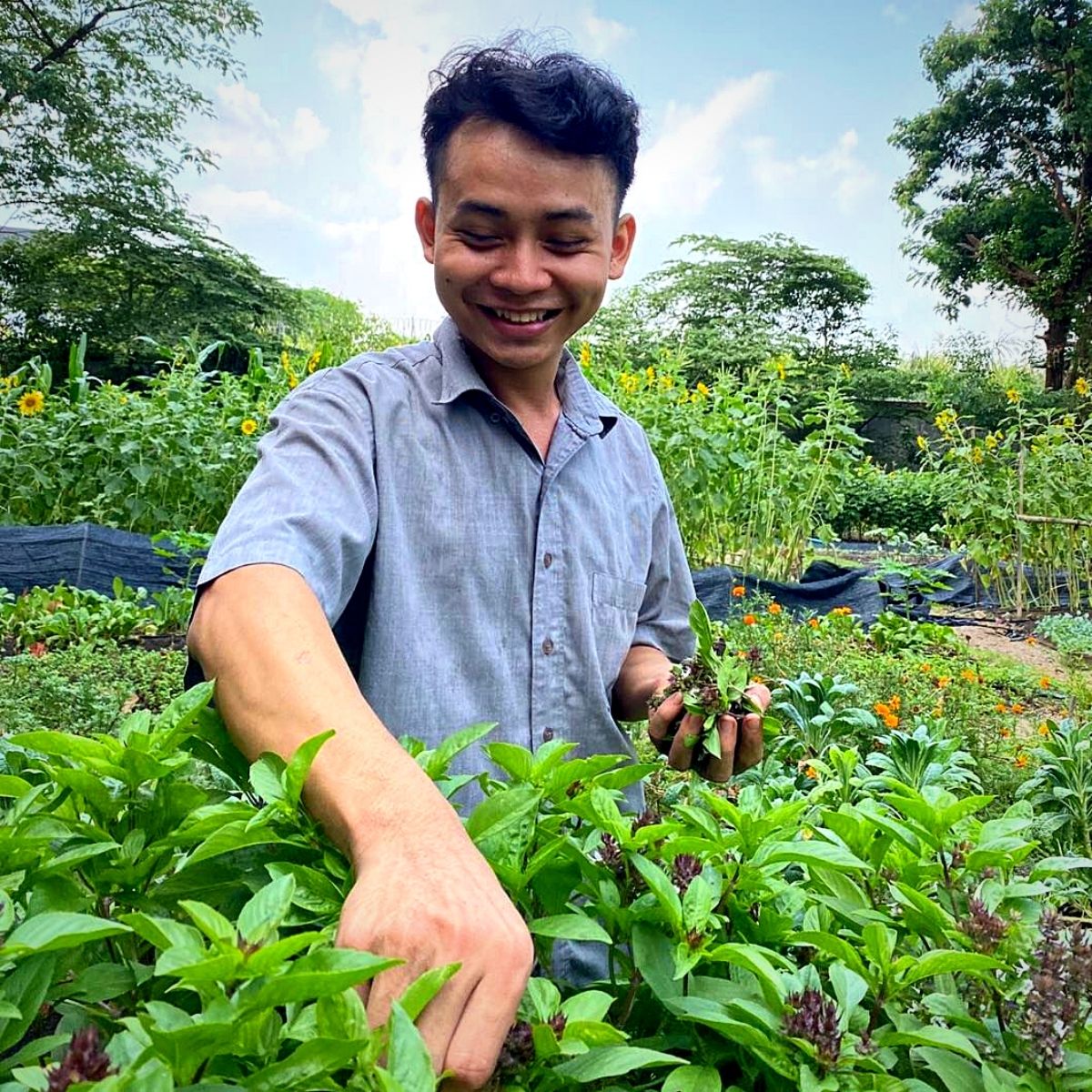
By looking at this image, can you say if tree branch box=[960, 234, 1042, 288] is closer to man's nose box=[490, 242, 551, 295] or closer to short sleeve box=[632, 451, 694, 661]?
short sleeve box=[632, 451, 694, 661]

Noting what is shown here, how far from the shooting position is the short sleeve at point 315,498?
1.11 meters

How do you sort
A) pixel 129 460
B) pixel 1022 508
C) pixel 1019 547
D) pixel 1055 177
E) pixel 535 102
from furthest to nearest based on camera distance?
pixel 1055 177, pixel 1022 508, pixel 1019 547, pixel 129 460, pixel 535 102

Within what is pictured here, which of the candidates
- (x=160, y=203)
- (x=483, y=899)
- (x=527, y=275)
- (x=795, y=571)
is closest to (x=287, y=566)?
(x=483, y=899)

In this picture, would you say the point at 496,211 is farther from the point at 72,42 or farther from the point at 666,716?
the point at 72,42

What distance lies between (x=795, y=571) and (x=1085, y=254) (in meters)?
16.8

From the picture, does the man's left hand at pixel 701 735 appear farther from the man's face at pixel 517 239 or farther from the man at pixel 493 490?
the man's face at pixel 517 239

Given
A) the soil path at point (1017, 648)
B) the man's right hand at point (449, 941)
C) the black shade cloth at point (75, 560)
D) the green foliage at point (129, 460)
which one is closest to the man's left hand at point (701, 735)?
the man's right hand at point (449, 941)

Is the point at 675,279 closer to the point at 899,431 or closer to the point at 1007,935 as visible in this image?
the point at 899,431

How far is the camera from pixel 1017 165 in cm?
2159

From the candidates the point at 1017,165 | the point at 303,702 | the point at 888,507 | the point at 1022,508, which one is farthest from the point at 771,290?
the point at 303,702

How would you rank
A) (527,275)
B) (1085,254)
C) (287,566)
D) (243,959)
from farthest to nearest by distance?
(1085,254) → (527,275) → (287,566) → (243,959)

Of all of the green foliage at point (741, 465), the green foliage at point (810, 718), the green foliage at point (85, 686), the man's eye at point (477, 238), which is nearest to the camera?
the man's eye at point (477, 238)

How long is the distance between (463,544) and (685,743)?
0.53 metres

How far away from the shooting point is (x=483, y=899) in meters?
0.67
